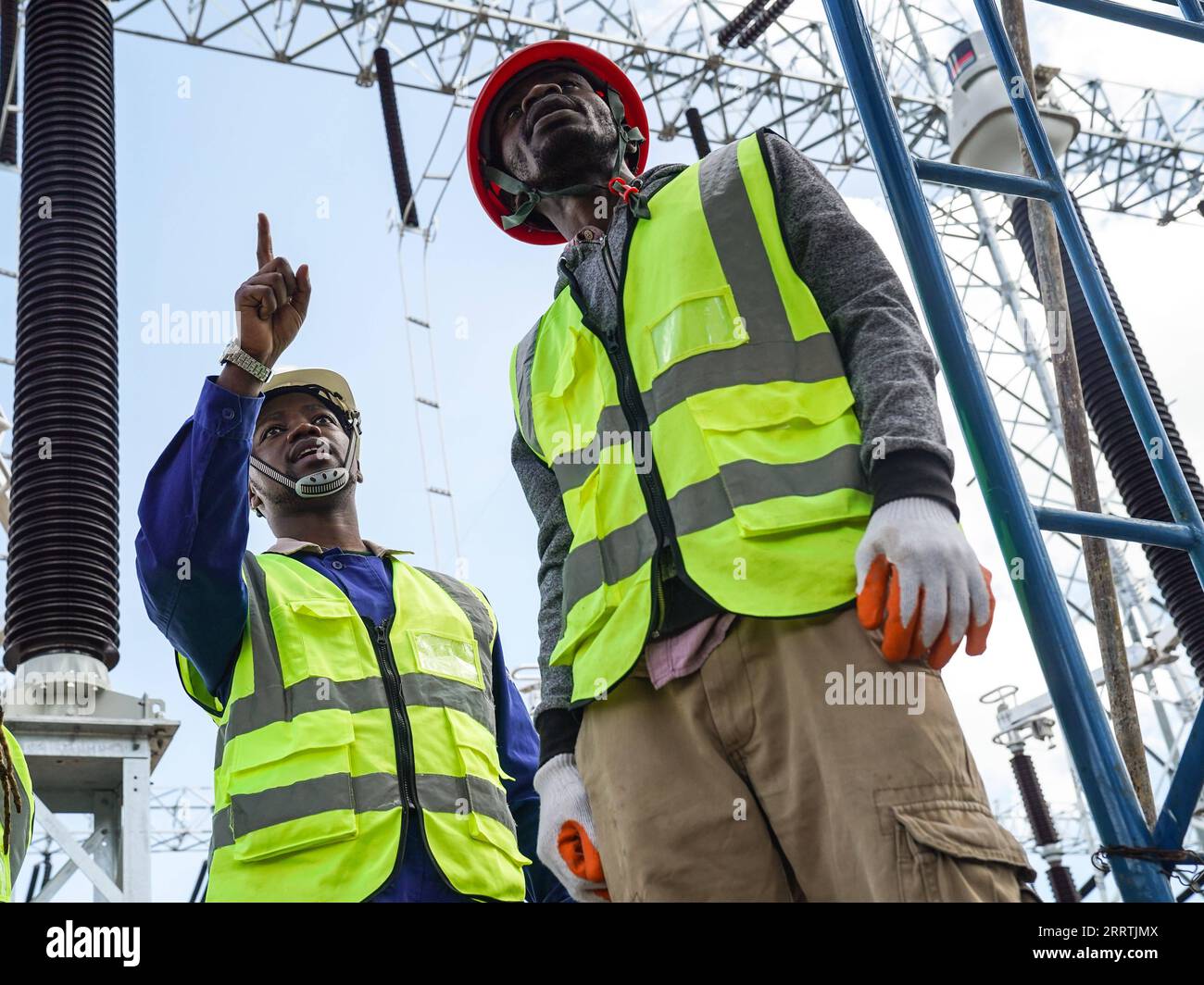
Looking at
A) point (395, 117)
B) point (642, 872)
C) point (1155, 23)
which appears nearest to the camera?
point (642, 872)

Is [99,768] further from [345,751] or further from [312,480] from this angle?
[345,751]

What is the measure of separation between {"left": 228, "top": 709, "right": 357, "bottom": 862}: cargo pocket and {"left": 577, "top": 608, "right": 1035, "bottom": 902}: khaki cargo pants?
1244 millimetres

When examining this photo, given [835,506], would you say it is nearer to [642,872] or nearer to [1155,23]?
[642,872]

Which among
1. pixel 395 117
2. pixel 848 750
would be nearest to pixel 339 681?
pixel 848 750

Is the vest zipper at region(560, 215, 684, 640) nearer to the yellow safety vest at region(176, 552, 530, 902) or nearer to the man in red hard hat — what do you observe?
the man in red hard hat

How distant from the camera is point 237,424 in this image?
3504 millimetres

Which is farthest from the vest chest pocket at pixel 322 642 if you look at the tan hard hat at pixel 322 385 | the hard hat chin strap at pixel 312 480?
the tan hard hat at pixel 322 385

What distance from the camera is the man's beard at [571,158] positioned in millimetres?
3104

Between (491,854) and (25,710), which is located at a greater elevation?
(25,710)

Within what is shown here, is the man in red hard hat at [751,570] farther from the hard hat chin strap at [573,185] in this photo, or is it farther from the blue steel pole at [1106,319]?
the blue steel pole at [1106,319]

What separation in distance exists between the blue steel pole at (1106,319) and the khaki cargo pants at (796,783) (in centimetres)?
97

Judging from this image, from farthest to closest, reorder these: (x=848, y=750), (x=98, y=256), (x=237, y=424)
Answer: (x=98, y=256)
(x=237, y=424)
(x=848, y=750)

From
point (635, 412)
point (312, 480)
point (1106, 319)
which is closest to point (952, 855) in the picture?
point (635, 412)
